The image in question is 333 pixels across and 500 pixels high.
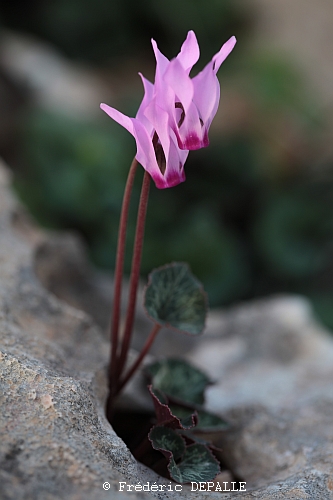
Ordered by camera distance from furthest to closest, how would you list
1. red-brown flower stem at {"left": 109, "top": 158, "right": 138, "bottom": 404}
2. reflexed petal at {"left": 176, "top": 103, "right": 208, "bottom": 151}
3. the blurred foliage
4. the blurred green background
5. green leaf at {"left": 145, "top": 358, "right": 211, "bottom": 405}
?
the blurred foliage → the blurred green background → green leaf at {"left": 145, "top": 358, "right": 211, "bottom": 405} → red-brown flower stem at {"left": 109, "top": 158, "right": 138, "bottom": 404} → reflexed petal at {"left": 176, "top": 103, "right": 208, "bottom": 151}

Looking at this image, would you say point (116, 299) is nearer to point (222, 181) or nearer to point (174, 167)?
point (174, 167)

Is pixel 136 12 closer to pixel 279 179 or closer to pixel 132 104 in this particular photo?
pixel 132 104

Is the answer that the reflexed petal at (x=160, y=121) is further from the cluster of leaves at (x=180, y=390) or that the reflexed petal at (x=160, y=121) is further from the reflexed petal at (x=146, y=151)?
the cluster of leaves at (x=180, y=390)

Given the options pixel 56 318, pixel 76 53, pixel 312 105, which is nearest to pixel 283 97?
pixel 312 105

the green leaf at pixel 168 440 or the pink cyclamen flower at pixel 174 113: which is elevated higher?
the pink cyclamen flower at pixel 174 113

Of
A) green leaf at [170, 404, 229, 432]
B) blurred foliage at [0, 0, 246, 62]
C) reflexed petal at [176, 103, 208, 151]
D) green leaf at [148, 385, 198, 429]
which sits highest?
blurred foliage at [0, 0, 246, 62]

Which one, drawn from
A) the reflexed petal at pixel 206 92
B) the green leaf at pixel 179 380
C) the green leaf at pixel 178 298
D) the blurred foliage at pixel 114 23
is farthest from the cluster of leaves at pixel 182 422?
the blurred foliage at pixel 114 23

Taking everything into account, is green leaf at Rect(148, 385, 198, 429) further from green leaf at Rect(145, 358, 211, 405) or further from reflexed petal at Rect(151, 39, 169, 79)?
reflexed petal at Rect(151, 39, 169, 79)

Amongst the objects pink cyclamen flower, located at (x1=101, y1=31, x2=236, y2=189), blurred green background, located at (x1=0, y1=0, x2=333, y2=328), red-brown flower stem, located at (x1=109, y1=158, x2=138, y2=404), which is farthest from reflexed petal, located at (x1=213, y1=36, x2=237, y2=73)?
blurred green background, located at (x1=0, y1=0, x2=333, y2=328)
